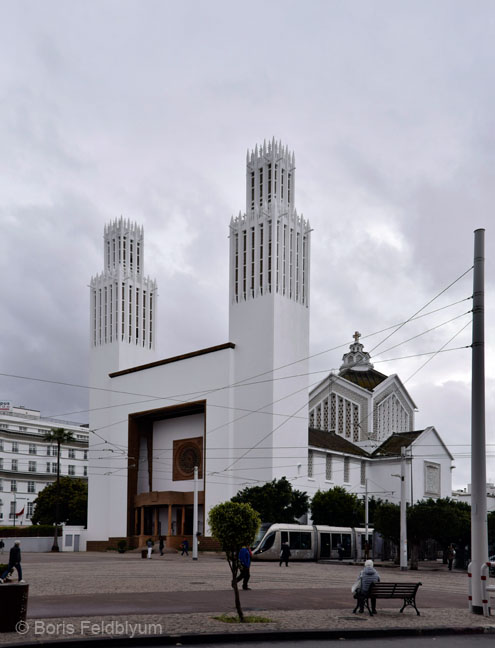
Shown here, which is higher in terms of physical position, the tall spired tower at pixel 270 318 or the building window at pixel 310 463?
the tall spired tower at pixel 270 318

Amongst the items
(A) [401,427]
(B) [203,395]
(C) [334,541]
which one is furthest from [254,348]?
(A) [401,427]

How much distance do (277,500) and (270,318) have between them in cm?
1368

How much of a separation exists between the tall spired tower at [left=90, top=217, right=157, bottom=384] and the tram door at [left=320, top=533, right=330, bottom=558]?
3035 centimetres

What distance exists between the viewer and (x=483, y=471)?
18078 millimetres

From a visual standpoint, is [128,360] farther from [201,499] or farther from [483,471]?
[483,471]

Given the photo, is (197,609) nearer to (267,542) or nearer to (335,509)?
(267,542)

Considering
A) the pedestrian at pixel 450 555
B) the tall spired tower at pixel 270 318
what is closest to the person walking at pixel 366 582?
the pedestrian at pixel 450 555

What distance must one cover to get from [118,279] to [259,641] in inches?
2523

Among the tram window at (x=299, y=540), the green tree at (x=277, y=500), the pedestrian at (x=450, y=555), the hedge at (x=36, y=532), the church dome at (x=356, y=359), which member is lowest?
the hedge at (x=36, y=532)

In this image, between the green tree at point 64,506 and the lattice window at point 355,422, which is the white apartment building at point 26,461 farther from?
the lattice window at point 355,422

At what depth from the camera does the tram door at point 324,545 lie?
4947cm

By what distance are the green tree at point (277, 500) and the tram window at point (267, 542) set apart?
771 centimetres

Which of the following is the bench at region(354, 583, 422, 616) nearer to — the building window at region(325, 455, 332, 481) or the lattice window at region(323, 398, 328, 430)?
the building window at region(325, 455, 332, 481)

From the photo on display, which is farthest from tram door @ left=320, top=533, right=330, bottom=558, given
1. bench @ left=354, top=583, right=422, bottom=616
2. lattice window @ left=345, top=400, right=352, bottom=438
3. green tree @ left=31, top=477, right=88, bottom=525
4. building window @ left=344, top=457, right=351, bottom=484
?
green tree @ left=31, top=477, right=88, bottom=525
